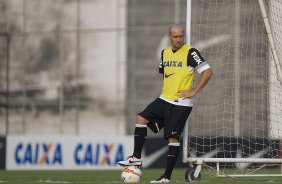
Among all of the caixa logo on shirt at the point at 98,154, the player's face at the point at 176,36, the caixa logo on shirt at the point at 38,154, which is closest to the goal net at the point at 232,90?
the caixa logo on shirt at the point at 98,154

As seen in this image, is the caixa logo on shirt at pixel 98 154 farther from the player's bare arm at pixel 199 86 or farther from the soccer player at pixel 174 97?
the player's bare arm at pixel 199 86

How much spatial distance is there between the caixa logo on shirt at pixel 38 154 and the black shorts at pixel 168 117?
9.46 metres

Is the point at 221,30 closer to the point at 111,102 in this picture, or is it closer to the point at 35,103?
the point at 111,102

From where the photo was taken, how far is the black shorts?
415 inches

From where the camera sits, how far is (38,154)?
66.4 feet

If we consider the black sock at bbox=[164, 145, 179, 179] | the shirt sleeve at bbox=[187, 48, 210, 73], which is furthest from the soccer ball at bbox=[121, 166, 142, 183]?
the shirt sleeve at bbox=[187, 48, 210, 73]

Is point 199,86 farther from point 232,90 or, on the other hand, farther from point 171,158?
point 232,90

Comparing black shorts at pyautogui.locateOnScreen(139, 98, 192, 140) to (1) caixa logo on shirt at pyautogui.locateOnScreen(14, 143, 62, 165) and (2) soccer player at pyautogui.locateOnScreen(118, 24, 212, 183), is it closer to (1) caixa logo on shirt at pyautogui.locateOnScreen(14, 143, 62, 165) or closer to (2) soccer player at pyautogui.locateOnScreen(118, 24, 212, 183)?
(2) soccer player at pyautogui.locateOnScreen(118, 24, 212, 183)

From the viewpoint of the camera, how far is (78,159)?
65.3 ft

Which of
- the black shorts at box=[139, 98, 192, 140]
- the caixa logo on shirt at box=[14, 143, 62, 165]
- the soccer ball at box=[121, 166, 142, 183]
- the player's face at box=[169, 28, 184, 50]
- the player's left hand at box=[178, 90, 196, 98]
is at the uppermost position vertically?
the player's face at box=[169, 28, 184, 50]

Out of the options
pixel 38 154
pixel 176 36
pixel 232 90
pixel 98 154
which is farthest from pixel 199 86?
pixel 232 90

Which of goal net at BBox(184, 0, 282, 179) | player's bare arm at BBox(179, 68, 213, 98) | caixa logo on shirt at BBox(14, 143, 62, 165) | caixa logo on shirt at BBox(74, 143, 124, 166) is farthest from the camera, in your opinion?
caixa logo on shirt at BBox(14, 143, 62, 165)

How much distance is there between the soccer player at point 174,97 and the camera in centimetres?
1054

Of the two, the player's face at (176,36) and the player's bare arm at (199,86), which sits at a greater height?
the player's face at (176,36)
